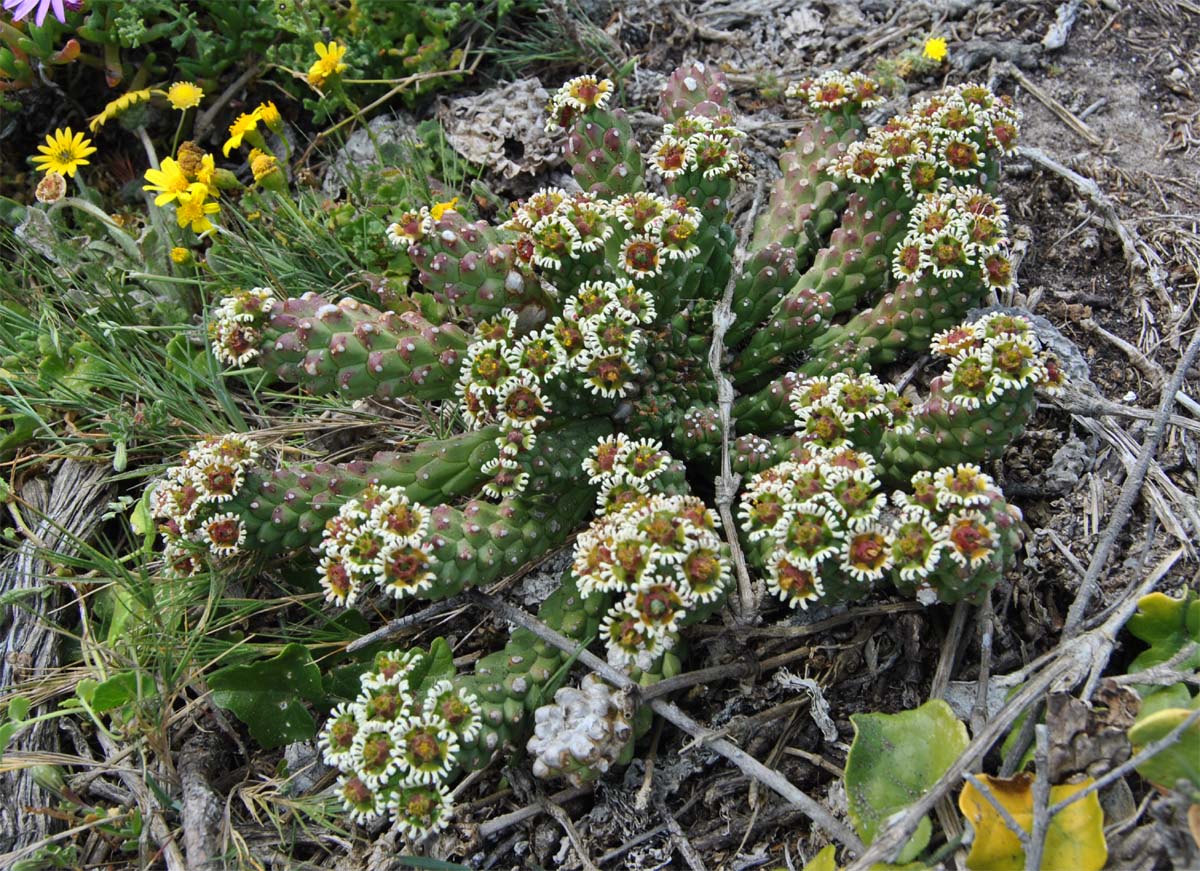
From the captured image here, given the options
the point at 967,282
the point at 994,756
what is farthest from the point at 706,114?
the point at 994,756

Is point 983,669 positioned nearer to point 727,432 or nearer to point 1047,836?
point 1047,836

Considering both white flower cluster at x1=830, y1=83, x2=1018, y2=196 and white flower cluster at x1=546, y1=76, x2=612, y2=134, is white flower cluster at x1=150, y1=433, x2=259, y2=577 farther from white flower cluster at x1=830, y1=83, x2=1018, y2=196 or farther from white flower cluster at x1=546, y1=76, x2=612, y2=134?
white flower cluster at x1=830, y1=83, x2=1018, y2=196

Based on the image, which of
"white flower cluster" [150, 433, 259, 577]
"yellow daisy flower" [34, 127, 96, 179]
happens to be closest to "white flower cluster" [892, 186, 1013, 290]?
"white flower cluster" [150, 433, 259, 577]

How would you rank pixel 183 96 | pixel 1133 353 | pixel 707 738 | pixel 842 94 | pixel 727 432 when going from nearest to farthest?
1. pixel 707 738
2. pixel 727 432
3. pixel 1133 353
4. pixel 842 94
5. pixel 183 96

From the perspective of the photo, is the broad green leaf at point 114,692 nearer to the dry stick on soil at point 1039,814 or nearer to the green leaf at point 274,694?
the green leaf at point 274,694

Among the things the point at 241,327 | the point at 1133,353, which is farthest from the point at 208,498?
the point at 1133,353

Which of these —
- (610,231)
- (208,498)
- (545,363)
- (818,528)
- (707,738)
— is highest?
(610,231)

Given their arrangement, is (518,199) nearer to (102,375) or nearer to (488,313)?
(488,313)
